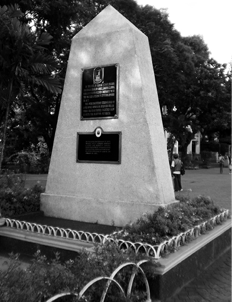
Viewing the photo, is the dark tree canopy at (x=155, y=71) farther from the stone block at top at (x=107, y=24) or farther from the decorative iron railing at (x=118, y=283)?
the decorative iron railing at (x=118, y=283)

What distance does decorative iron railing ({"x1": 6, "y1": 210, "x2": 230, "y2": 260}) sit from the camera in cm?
408

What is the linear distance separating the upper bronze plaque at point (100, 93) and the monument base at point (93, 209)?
162 cm

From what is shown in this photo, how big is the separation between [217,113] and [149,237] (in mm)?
32456

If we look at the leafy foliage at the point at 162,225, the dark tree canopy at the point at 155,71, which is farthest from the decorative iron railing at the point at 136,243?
the dark tree canopy at the point at 155,71

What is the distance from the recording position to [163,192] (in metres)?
5.90

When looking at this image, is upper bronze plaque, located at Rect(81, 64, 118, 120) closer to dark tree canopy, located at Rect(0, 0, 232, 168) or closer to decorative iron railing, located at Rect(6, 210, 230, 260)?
dark tree canopy, located at Rect(0, 0, 232, 168)

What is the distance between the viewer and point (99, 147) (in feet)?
20.9

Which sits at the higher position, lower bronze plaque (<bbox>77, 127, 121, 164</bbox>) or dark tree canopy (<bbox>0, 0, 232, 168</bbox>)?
dark tree canopy (<bbox>0, 0, 232, 168</bbox>)

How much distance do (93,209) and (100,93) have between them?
2.21 metres

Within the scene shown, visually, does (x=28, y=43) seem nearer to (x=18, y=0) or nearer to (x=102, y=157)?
(x=102, y=157)

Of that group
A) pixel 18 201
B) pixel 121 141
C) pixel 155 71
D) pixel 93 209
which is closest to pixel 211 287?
pixel 93 209

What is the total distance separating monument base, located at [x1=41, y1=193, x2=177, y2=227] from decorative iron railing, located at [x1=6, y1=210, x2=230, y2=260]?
3.06 feet

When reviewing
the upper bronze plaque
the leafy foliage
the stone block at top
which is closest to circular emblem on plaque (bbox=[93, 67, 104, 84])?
the upper bronze plaque

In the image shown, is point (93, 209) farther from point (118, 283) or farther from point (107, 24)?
point (107, 24)
